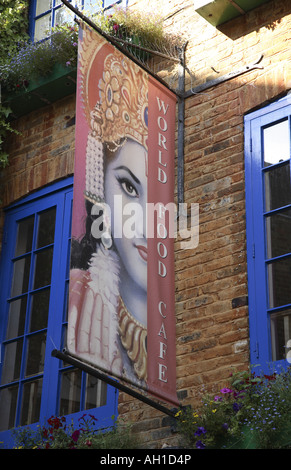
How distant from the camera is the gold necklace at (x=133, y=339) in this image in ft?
19.7

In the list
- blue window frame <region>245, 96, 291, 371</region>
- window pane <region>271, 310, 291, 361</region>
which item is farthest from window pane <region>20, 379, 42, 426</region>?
window pane <region>271, 310, 291, 361</region>

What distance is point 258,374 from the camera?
6195 millimetres

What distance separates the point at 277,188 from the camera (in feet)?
22.3

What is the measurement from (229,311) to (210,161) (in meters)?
1.40

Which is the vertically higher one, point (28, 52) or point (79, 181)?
point (28, 52)

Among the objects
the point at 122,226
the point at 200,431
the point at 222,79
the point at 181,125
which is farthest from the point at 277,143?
the point at 200,431

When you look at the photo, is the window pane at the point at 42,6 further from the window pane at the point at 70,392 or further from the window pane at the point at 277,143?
the window pane at the point at 70,392

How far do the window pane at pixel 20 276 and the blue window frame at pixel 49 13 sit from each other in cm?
249

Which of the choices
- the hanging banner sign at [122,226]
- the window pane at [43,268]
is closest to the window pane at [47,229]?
the window pane at [43,268]

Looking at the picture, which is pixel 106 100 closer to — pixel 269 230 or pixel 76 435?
pixel 269 230

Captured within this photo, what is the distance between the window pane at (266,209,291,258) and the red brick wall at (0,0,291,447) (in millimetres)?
230

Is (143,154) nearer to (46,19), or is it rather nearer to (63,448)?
(63,448)

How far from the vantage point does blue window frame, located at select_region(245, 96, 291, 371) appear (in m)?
6.32

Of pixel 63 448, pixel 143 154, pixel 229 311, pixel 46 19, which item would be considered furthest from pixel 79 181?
pixel 46 19
